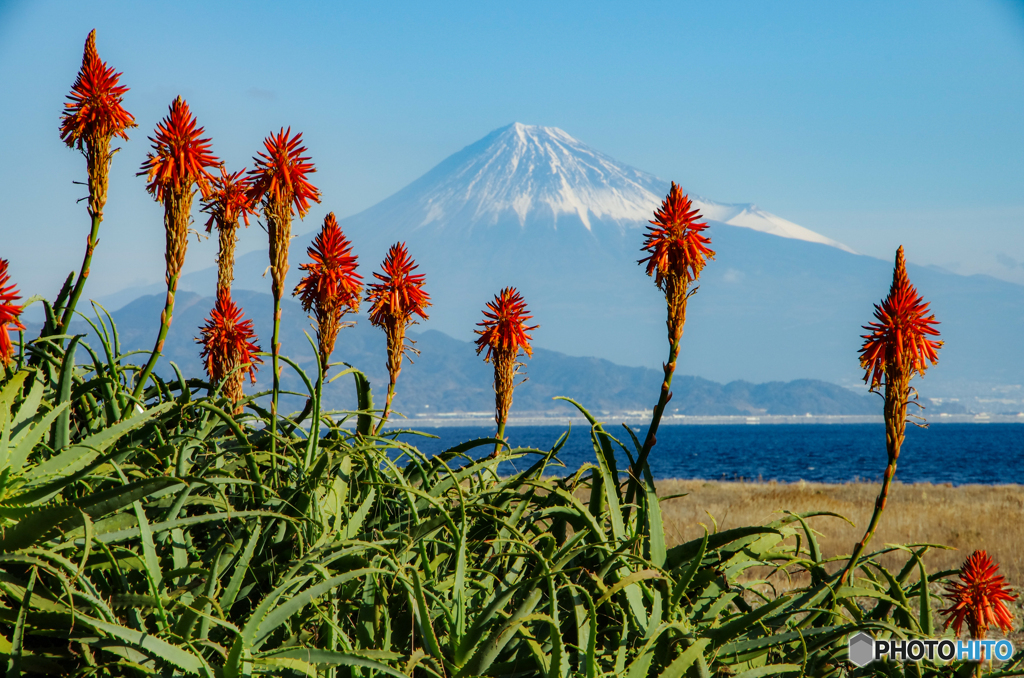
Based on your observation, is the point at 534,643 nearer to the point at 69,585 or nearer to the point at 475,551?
the point at 475,551

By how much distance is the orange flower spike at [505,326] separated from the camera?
12.1 feet

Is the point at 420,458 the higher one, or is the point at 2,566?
the point at 420,458

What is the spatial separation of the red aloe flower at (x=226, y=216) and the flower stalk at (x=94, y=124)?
0.62 m

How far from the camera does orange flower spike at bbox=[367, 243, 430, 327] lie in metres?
3.89

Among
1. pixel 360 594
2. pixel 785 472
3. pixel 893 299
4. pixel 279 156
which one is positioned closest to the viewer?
pixel 360 594

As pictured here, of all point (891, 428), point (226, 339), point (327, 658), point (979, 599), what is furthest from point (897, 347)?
point (226, 339)

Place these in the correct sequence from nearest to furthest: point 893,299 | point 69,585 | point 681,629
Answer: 1. point 69,585
2. point 681,629
3. point 893,299

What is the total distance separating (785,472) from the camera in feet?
A: 227

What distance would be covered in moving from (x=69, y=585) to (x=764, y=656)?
7.11ft

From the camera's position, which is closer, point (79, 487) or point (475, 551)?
point (79, 487)

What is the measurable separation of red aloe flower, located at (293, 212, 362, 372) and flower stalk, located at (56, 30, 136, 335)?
851 millimetres

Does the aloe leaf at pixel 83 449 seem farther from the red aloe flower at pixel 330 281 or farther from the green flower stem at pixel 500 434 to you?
the green flower stem at pixel 500 434

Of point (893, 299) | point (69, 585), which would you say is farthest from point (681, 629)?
point (69, 585)

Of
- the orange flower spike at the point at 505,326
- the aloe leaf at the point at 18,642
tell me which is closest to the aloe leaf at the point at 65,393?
the aloe leaf at the point at 18,642
